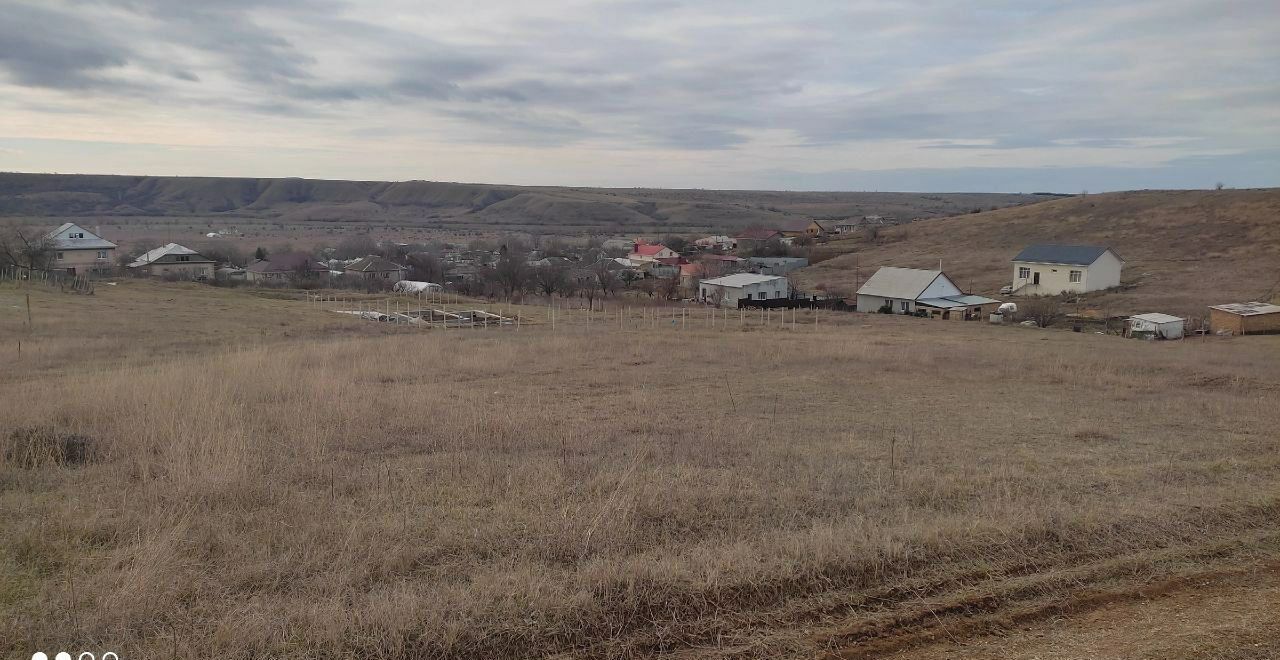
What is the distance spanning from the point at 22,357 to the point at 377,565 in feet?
62.8

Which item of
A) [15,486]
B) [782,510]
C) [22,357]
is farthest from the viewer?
[22,357]

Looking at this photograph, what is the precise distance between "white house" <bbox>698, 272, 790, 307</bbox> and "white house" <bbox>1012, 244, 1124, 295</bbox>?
17.0m

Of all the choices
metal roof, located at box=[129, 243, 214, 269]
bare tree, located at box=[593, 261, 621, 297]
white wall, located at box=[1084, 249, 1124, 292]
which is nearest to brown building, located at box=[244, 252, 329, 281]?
metal roof, located at box=[129, 243, 214, 269]

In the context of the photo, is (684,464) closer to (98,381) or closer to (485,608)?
(485,608)

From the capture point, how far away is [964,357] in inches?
882

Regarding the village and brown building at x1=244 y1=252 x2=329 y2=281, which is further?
brown building at x1=244 y1=252 x2=329 y2=281

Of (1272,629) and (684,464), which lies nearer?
(1272,629)

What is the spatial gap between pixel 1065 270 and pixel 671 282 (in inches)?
1141

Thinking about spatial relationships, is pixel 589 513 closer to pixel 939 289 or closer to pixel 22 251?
pixel 939 289

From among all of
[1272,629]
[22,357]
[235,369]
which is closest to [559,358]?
[235,369]

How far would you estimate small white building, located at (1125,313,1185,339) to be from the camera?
36.8 metres

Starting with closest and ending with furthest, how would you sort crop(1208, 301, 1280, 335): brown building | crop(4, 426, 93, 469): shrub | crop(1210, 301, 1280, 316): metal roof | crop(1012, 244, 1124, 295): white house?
1. crop(4, 426, 93, 469): shrub
2. crop(1208, 301, 1280, 335): brown building
3. crop(1210, 301, 1280, 316): metal roof
4. crop(1012, 244, 1124, 295): white house

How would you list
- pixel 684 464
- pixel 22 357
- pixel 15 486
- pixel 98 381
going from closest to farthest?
pixel 15 486
pixel 684 464
pixel 98 381
pixel 22 357

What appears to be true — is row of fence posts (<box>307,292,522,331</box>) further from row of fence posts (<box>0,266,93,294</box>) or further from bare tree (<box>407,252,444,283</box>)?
bare tree (<box>407,252,444,283</box>)
